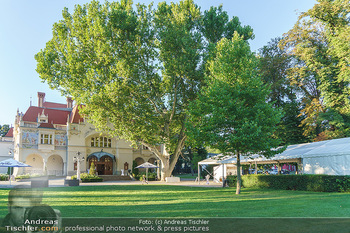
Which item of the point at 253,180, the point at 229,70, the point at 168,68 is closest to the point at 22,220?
the point at 229,70

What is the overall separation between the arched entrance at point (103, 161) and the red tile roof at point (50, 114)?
889 cm

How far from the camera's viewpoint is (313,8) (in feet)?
107

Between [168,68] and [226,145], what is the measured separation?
12.8 m

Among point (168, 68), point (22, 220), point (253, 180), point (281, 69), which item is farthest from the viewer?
point (281, 69)

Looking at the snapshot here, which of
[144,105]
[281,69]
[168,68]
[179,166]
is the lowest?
[179,166]

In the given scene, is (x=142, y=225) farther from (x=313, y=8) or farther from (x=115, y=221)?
(x=313, y=8)

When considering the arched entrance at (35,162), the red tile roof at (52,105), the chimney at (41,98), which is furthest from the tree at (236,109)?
the red tile roof at (52,105)

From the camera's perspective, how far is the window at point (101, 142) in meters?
50.7

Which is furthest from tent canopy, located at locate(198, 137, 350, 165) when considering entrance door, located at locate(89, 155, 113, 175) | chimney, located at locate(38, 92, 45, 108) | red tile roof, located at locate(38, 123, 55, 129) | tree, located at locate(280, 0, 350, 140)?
chimney, located at locate(38, 92, 45, 108)

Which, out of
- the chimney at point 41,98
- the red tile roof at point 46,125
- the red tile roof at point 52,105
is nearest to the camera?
the red tile roof at point 46,125

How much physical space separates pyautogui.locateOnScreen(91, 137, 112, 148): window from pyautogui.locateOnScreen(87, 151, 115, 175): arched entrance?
2219mm

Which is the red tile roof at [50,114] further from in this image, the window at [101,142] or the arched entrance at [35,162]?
the window at [101,142]

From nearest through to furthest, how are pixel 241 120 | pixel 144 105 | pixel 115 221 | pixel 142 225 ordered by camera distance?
pixel 142 225, pixel 115 221, pixel 241 120, pixel 144 105

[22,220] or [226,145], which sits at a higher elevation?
[226,145]
